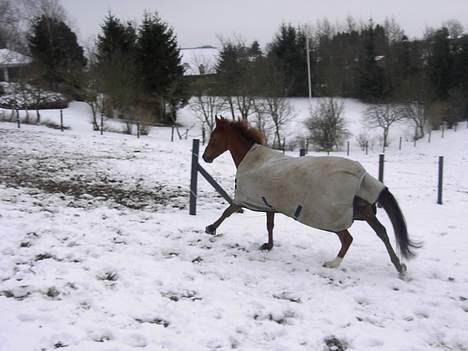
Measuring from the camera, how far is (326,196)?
4.80 m

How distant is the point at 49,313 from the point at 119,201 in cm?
444

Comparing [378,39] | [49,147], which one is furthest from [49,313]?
Result: [378,39]

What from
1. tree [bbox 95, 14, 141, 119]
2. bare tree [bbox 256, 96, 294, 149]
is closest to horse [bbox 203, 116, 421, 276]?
tree [bbox 95, 14, 141, 119]

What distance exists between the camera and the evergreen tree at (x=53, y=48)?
4006 cm

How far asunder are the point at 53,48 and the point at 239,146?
139 ft

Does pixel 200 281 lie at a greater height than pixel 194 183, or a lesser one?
lesser

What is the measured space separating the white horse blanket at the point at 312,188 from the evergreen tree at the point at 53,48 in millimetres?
35564

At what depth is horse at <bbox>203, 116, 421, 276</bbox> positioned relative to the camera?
15.7 feet

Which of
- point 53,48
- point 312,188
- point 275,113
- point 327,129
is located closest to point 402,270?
point 312,188

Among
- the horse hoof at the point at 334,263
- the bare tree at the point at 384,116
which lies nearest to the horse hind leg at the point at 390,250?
the horse hoof at the point at 334,263

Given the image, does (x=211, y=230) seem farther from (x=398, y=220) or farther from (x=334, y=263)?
(x=398, y=220)

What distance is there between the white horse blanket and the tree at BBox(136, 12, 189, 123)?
30.8 metres

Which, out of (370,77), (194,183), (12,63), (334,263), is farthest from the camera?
(370,77)

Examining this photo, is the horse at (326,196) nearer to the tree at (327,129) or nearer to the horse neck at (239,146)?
the horse neck at (239,146)
